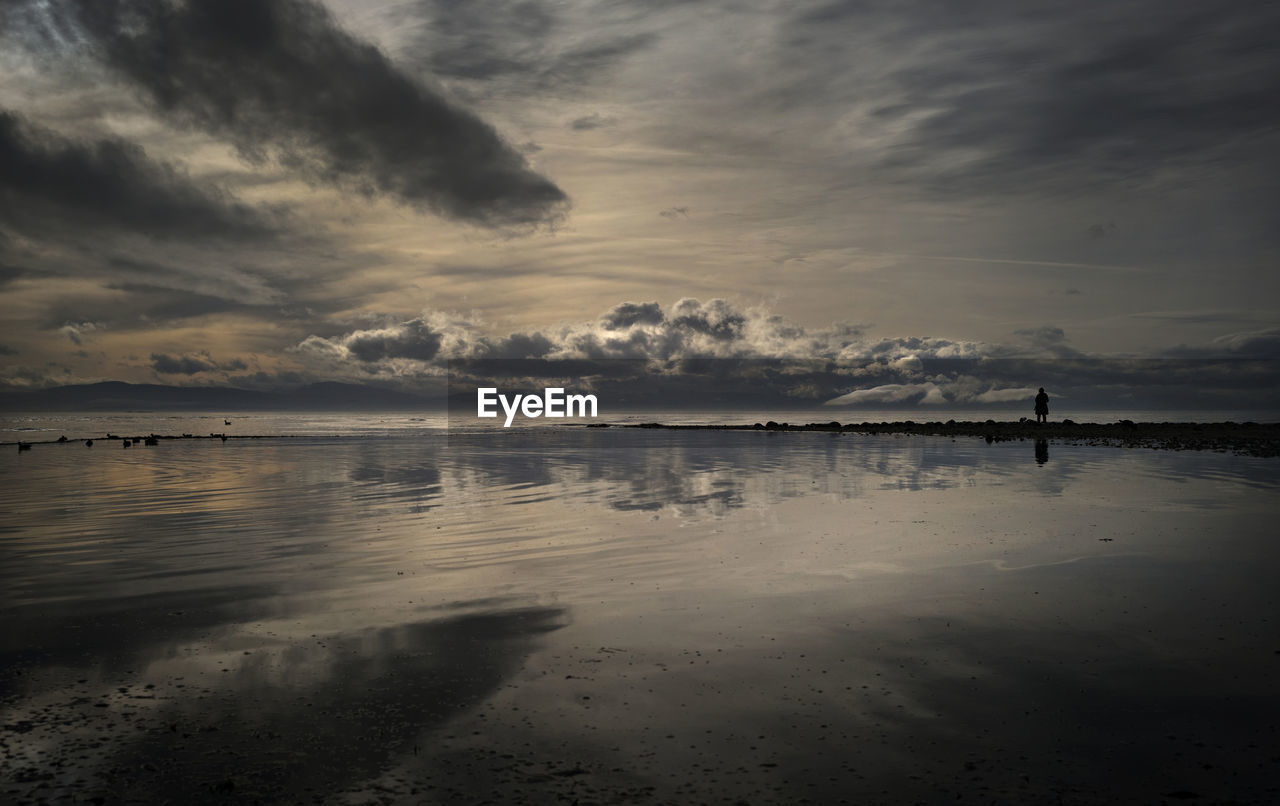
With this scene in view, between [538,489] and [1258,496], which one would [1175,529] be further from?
[538,489]

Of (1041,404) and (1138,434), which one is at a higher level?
(1041,404)

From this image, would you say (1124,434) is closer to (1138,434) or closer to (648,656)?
(1138,434)

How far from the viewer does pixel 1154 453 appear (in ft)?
156

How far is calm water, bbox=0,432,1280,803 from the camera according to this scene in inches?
284

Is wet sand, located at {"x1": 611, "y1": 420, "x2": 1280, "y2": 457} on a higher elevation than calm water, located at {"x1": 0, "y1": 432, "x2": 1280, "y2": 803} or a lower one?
higher

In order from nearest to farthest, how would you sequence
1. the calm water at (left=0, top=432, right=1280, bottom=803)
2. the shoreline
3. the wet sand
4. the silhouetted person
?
the calm water at (left=0, top=432, right=1280, bottom=803) < the wet sand < the shoreline < the silhouetted person

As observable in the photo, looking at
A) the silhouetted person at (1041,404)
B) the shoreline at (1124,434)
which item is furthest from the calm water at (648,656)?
the silhouetted person at (1041,404)

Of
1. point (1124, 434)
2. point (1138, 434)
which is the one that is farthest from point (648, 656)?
point (1138, 434)

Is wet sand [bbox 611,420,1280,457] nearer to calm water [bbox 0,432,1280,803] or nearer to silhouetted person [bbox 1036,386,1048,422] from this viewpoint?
silhouetted person [bbox 1036,386,1048,422]

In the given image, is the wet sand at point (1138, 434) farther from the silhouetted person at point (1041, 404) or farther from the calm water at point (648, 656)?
the calm water at point (648, 656)

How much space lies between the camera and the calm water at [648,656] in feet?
23.7

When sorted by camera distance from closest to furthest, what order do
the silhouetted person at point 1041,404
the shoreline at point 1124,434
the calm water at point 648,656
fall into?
the calm water at point 648,656, the shoreline at point 1124,434, the silhouetted person at point 1041,404

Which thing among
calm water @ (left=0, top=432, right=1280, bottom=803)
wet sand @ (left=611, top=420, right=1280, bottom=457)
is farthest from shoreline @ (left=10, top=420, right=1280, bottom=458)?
calm water @ (left=0, top=432, right=1280, bottom=803)

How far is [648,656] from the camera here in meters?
10.5
